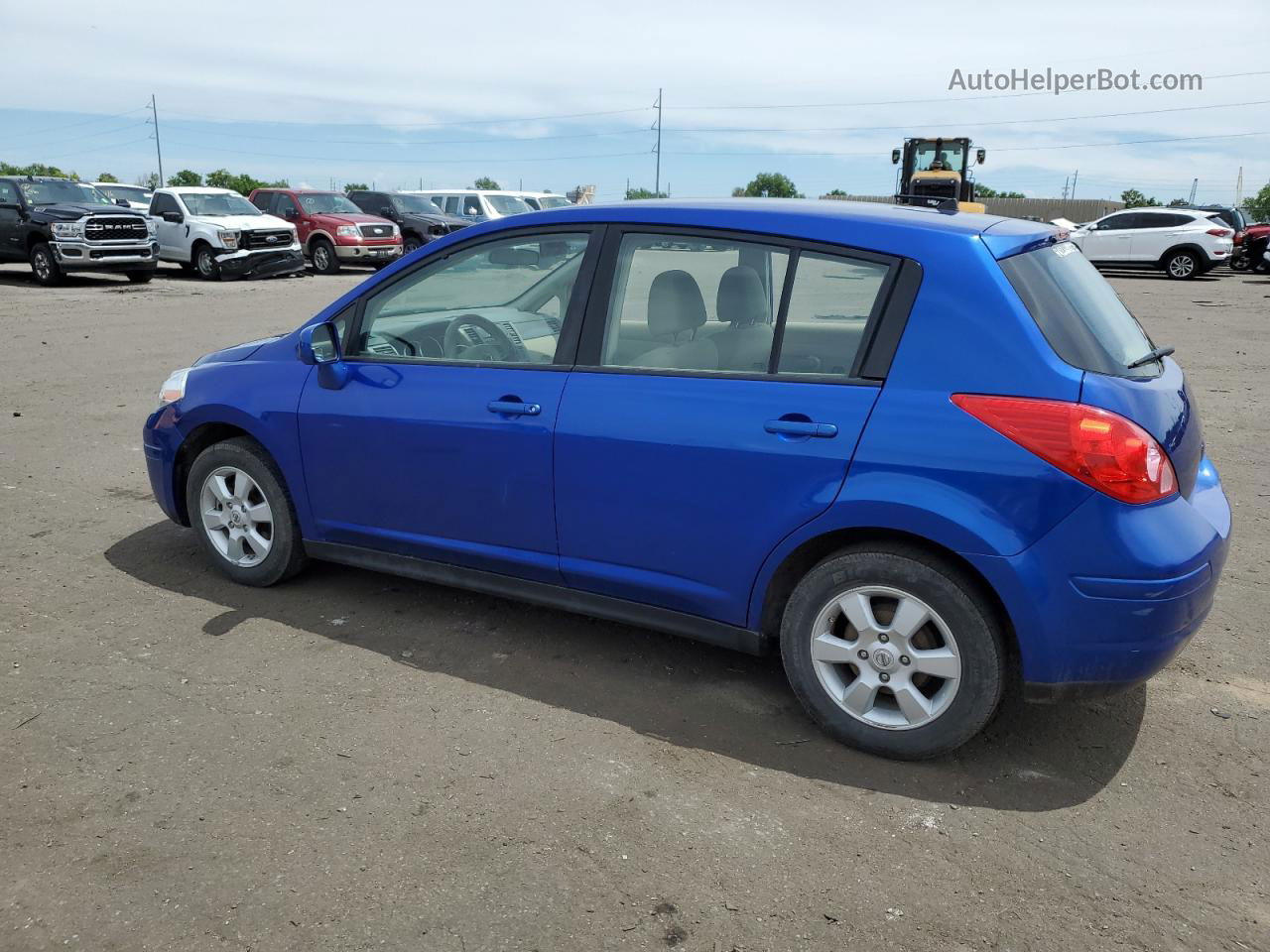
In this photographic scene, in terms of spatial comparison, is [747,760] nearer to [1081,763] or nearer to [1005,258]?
[1081,763]

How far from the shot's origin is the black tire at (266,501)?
15.6 ft

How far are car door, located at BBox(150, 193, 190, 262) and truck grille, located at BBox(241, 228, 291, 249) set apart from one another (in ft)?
4.55

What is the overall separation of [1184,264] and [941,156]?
716 cm

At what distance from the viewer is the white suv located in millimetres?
24828

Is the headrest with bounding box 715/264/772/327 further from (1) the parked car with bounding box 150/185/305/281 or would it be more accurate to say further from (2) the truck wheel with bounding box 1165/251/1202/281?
(2) the truck wheel with bounding box 1165/251/1202/281

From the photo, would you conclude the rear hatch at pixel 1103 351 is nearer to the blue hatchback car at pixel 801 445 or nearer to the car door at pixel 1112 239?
the blue hatchback car at pixel 801 445

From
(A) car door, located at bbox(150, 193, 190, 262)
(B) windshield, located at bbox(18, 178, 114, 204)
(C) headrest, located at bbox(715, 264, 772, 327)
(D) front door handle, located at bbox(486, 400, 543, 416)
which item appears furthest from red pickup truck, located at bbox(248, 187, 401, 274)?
(C) headrest, located at bbox(715, 264, 772, 327)

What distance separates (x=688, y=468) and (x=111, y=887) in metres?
2.09

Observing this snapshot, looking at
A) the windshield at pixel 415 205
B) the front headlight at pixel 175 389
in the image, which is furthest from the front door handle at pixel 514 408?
the windshield at pixel 415 205

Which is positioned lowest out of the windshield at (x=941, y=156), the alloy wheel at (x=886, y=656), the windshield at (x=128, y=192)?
the alloy wheel at (x=886, y=656)

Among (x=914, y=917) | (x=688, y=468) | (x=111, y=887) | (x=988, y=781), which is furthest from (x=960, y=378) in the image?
(x=111, y=887)

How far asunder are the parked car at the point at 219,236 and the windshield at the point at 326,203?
2.06 meters

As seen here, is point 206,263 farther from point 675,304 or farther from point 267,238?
point 675,304

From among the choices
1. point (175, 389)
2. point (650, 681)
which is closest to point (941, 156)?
point (175, 389)
